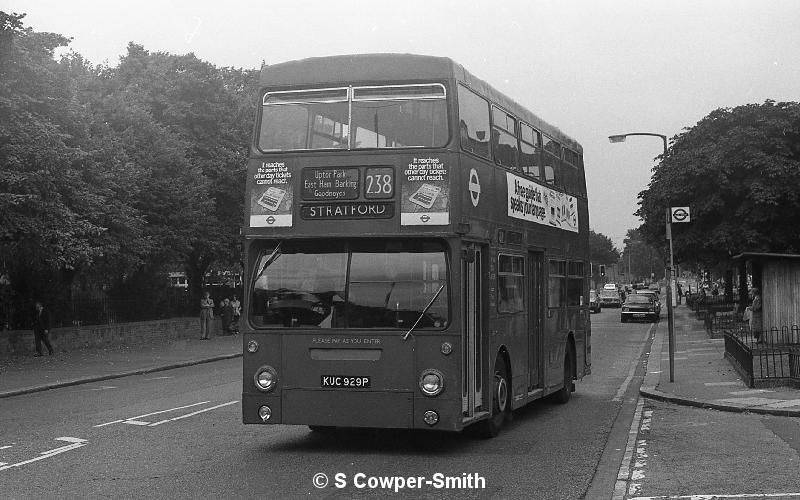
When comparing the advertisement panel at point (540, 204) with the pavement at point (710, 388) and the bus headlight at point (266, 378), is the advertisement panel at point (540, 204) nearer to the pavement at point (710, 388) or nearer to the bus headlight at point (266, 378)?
the pavement at point (710, 388)

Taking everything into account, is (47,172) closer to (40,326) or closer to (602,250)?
(40,326)

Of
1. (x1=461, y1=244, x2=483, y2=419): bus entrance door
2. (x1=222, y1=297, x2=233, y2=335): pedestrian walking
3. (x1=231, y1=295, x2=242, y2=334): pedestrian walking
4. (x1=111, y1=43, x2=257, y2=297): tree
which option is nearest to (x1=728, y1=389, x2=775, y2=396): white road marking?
(x1=461, y1=244, x2=483, y2=419): bus entrance door

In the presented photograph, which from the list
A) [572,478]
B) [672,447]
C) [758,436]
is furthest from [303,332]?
[758,436]

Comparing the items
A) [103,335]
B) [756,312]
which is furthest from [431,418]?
[103,335]

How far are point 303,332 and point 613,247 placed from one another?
Answer: 16301 cm

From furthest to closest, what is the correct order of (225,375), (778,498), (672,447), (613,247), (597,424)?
(613,247) < (225,375) < (597,424) < (672,447) < (778,498)

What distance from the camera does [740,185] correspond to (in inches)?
1895

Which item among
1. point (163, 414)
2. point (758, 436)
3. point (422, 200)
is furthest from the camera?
point (163, 414)

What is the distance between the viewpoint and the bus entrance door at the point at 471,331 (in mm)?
11438

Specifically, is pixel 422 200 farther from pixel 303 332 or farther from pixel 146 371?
pixel 146 371

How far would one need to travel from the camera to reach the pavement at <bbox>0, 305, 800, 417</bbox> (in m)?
17.1

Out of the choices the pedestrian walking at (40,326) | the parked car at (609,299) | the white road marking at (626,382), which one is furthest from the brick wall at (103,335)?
the parked car at (609,299)

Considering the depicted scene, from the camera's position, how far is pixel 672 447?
40.0 feet

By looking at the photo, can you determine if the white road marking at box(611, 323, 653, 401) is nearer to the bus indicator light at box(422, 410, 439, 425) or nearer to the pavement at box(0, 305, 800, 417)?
the pavement at box(0, 305, 800, 417)
